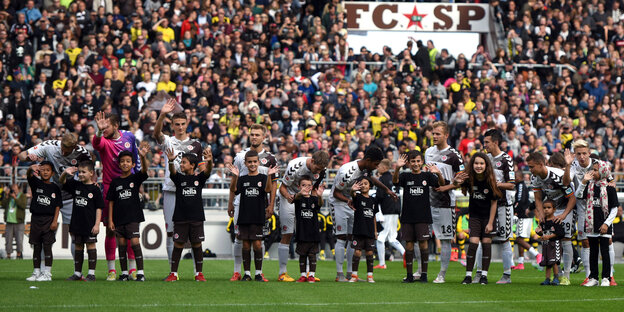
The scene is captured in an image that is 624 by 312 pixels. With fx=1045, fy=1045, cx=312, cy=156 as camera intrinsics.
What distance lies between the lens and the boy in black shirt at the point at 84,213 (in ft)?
48.3

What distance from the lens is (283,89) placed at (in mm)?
28312

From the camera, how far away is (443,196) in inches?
611

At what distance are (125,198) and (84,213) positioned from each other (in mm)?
650

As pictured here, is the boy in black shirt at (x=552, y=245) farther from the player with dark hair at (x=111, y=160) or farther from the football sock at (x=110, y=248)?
the football sock at (x=110, y=248)

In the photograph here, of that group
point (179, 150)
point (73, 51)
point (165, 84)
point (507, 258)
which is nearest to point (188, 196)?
point (179, 150)

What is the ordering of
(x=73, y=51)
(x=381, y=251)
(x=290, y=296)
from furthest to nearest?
(x=73, y=51), (x=381, y=251), (x=290, y=296)

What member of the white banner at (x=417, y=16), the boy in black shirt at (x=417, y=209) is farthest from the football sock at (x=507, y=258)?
the white banner at (x=417, y=16)

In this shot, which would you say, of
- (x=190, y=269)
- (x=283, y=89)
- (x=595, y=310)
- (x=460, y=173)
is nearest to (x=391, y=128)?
(x=283, y=89)

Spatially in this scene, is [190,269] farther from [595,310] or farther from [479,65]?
[479,65]

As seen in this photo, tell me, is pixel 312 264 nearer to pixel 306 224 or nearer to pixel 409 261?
pixel 306 224

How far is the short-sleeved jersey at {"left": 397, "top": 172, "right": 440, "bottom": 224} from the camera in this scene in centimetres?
1523

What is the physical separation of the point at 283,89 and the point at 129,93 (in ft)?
14.0

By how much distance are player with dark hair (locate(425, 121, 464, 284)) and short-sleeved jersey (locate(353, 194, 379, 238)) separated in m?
0.98

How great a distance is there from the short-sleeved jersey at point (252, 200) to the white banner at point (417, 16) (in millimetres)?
19735
